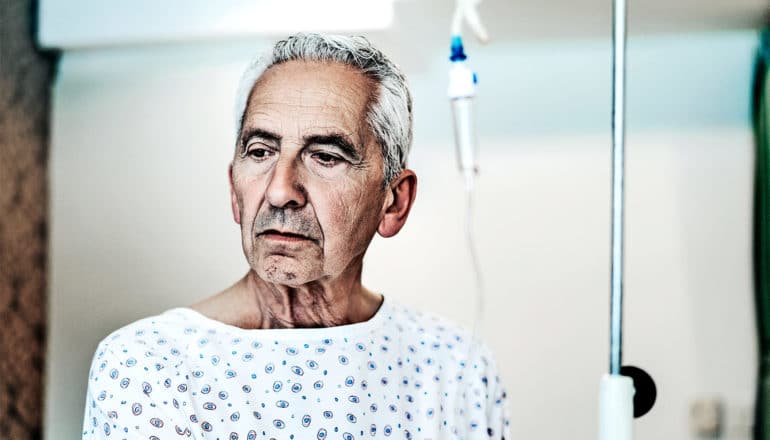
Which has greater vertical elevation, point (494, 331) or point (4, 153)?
point (4, 153)

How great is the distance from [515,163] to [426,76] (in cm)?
19

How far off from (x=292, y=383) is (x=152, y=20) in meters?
0.62

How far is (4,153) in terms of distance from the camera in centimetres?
126

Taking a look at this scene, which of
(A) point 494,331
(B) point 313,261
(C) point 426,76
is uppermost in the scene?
(C) point 426,76

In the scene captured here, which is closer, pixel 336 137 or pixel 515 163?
pixel 336 137

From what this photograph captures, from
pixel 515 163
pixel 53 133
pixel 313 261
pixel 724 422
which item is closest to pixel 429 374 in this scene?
pixel 313 261

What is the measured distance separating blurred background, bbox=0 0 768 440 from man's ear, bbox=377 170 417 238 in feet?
0.09

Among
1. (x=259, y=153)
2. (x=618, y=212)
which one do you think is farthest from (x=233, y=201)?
(x=618, y=212)

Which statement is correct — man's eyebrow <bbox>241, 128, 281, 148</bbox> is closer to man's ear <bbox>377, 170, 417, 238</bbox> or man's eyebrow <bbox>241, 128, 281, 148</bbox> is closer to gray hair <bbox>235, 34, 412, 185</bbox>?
gray hair <bbox>235, 34, 412, 185</bbox>

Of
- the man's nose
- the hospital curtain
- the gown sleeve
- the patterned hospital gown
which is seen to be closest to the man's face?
the man's nose

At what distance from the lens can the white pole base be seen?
0.98 meters

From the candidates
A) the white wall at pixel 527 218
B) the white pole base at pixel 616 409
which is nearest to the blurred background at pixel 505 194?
the white wall at pixel 527 218

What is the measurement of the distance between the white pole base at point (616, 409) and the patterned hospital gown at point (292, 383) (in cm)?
25

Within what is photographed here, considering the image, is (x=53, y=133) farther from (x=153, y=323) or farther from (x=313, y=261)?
(x=313, y=261)
